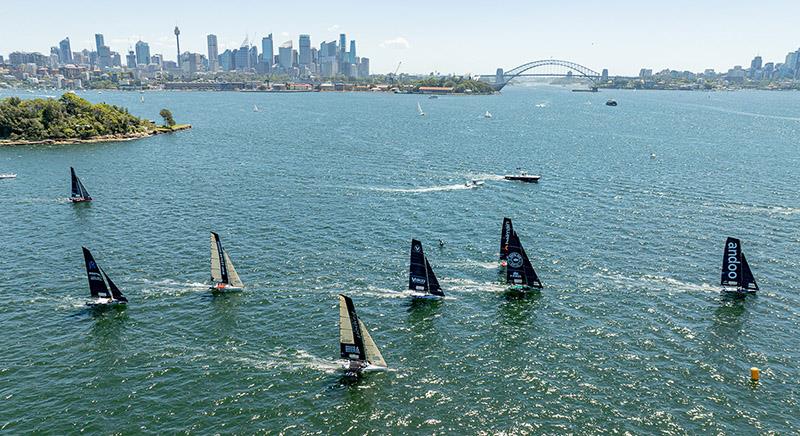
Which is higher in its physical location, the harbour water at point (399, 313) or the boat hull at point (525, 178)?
the boat hull at point (525, 178)

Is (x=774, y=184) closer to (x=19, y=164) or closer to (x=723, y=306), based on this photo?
(x=723, y=306)

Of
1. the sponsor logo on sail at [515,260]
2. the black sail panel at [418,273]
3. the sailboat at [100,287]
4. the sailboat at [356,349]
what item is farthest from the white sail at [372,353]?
the sailboat at [100,287]

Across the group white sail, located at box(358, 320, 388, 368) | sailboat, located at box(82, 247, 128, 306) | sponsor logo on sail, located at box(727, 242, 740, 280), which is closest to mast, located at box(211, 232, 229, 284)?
sailboat, located at box(82, 247, 128, 306)

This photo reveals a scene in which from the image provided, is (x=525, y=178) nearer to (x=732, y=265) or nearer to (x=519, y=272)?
(x=732, y=265)

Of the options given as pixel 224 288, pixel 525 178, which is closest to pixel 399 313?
pixel 224 288

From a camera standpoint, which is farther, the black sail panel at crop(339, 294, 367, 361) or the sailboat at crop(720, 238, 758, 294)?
the sailboat at crop(720, 238, 758, 294)

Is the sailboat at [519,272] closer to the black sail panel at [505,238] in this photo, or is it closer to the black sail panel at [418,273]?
the black sail panel at [505,238]

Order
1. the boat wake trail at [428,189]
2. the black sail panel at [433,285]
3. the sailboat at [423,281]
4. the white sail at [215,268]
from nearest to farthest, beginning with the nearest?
the sailboat at [423,281], the black sail panel at [433,285], the white sail at [215,268], the boat wake trail at [428,189]

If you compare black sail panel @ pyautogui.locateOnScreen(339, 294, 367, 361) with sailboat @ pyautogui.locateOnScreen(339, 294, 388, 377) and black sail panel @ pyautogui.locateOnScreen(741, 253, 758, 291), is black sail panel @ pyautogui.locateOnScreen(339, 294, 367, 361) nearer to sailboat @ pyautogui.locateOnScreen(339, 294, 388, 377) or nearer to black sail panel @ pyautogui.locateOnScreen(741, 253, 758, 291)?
sailboat @ pyautogui.locateOnScreen(339, 294, 388, 377)
